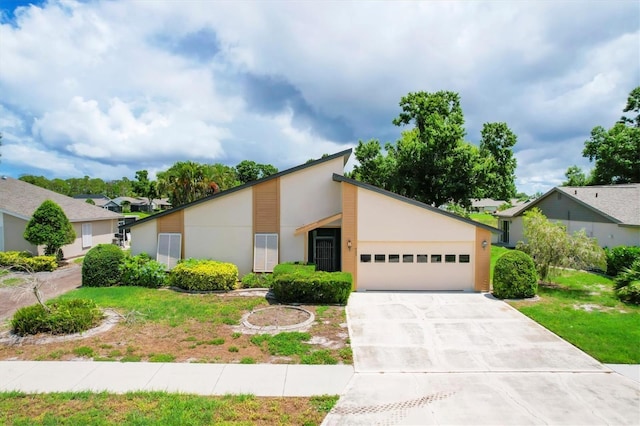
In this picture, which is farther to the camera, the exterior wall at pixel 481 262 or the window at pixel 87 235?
the window at pixel 87 235

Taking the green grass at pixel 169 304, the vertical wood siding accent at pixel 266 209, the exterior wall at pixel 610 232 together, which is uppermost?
the vertical wood siding accent at pixel 266 209

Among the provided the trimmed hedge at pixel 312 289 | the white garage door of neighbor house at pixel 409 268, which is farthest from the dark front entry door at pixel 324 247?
the trimmed hedge at pixel 312 289

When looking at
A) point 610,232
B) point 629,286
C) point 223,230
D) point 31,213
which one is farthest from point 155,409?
point 610,232

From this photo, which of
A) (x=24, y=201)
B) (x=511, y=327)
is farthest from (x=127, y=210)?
(x=511, y=327)

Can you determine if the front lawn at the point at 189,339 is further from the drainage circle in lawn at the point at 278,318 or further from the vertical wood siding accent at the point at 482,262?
the vertical wood siding accent at the point at 482,262

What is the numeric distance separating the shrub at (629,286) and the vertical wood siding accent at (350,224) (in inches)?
424

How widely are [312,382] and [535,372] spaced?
5101 millimetres

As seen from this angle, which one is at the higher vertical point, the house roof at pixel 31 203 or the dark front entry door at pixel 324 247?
the house roof at pixel 31 203

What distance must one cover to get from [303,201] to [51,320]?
10.6 meters

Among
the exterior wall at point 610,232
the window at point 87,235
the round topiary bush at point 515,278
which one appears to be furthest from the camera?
the window at point 87,235

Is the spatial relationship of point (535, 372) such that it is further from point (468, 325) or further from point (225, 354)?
point (225, 354)

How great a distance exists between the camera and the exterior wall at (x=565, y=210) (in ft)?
67.9

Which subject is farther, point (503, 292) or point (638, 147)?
point (638, 147)

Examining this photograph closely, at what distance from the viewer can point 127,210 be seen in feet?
239
